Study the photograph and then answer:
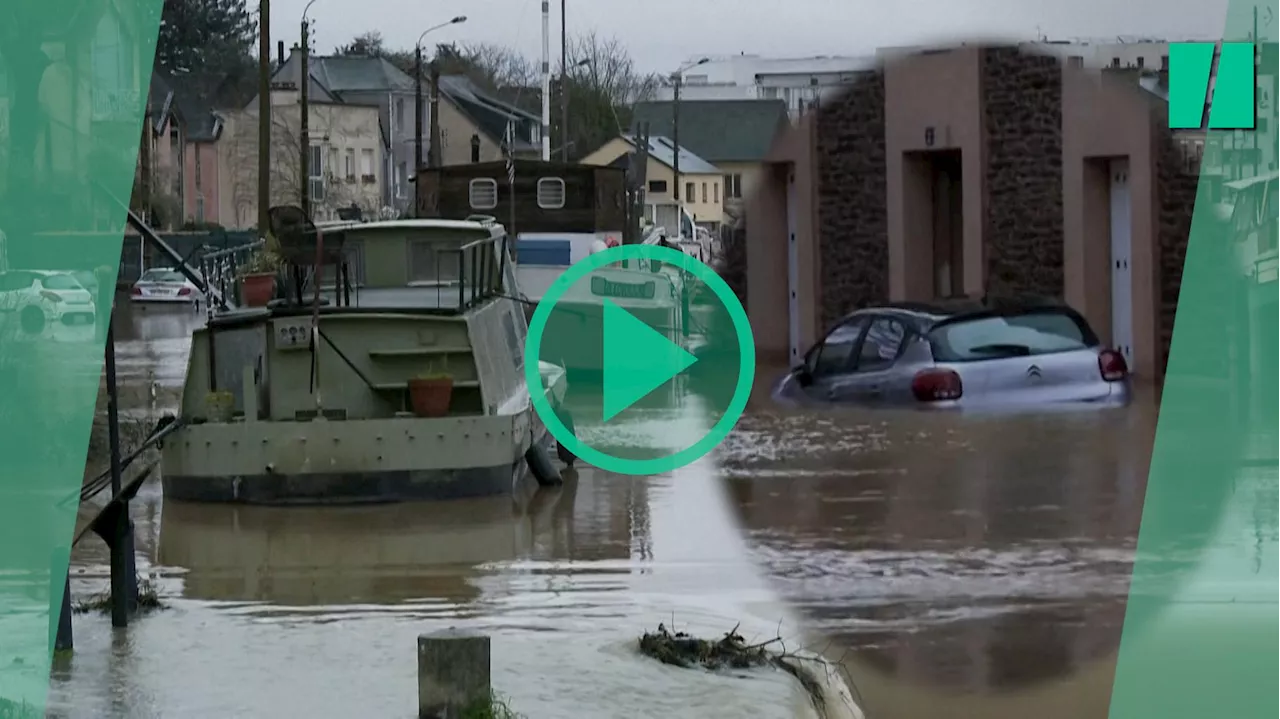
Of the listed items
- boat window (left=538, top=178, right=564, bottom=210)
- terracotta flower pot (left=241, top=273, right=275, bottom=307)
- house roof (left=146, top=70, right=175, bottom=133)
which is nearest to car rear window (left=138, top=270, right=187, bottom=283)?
house roof (left=146, top=70, right=175, bottom=133)

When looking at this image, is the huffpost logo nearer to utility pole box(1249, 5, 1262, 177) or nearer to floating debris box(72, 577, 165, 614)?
utility pole box(1249, 5, 1262, 177)

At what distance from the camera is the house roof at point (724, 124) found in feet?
92.9

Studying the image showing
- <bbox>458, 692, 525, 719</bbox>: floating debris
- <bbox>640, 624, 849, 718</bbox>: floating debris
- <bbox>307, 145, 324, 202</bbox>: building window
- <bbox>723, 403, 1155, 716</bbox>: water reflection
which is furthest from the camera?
<bbox>307, 145, 324, 202</bbox>: building window

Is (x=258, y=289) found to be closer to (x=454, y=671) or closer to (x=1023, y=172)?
(x=1023, y=172)

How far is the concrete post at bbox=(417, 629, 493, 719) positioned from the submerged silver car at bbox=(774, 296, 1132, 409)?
952 centimetres

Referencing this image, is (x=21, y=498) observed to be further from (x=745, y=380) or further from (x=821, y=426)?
(x=745, y=380)

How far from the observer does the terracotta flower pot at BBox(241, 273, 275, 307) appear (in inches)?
787

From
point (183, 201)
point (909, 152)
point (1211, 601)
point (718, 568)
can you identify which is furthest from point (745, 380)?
point (183, 201)

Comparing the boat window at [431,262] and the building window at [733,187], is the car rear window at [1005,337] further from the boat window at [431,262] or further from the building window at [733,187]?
the building window at [733,187]

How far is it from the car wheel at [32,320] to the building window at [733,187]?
11.2 metres


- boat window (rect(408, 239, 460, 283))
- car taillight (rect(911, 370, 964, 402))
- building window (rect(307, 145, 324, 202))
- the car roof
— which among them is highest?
building window (rect(307, 145, 324, 202))

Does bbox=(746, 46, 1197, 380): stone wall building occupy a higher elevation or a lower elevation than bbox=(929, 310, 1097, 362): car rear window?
higher
